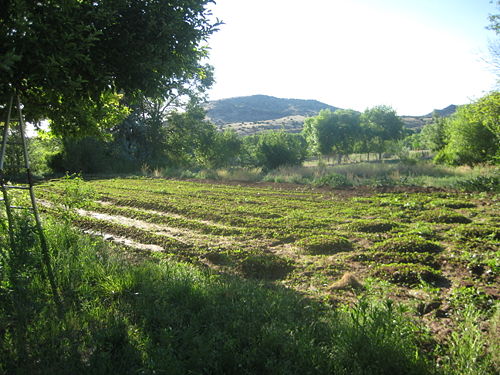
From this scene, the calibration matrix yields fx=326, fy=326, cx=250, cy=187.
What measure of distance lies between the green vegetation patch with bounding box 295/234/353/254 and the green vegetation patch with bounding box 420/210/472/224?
3363 millimetres

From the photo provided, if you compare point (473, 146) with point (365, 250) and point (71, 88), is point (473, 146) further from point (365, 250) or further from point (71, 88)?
point (71, 88)

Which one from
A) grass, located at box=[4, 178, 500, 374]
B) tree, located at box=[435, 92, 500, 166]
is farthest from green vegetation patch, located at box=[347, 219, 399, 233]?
tree, located at box=[435, 92, 500, 166]

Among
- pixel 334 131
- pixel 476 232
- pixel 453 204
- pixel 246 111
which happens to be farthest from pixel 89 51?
pixel 246 111

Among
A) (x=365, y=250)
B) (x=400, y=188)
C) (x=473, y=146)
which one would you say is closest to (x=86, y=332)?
(x=365, y=250)

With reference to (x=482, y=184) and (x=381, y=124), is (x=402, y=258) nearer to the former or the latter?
(x=482, y=184)

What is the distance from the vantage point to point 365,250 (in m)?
7.01

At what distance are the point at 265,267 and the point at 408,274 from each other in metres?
2.48

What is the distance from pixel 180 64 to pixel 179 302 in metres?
3.59

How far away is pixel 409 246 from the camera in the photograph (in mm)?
6742

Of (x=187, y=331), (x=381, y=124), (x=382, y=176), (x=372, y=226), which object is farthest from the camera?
(x=381, y=124)

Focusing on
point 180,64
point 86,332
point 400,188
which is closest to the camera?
point 86,332

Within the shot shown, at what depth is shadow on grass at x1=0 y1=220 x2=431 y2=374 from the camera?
293 cm

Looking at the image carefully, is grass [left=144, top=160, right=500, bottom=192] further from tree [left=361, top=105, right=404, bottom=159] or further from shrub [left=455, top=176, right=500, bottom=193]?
tree [left=361, top=105, right=404, bottom=159]

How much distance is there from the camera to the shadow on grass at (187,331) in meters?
2.93
